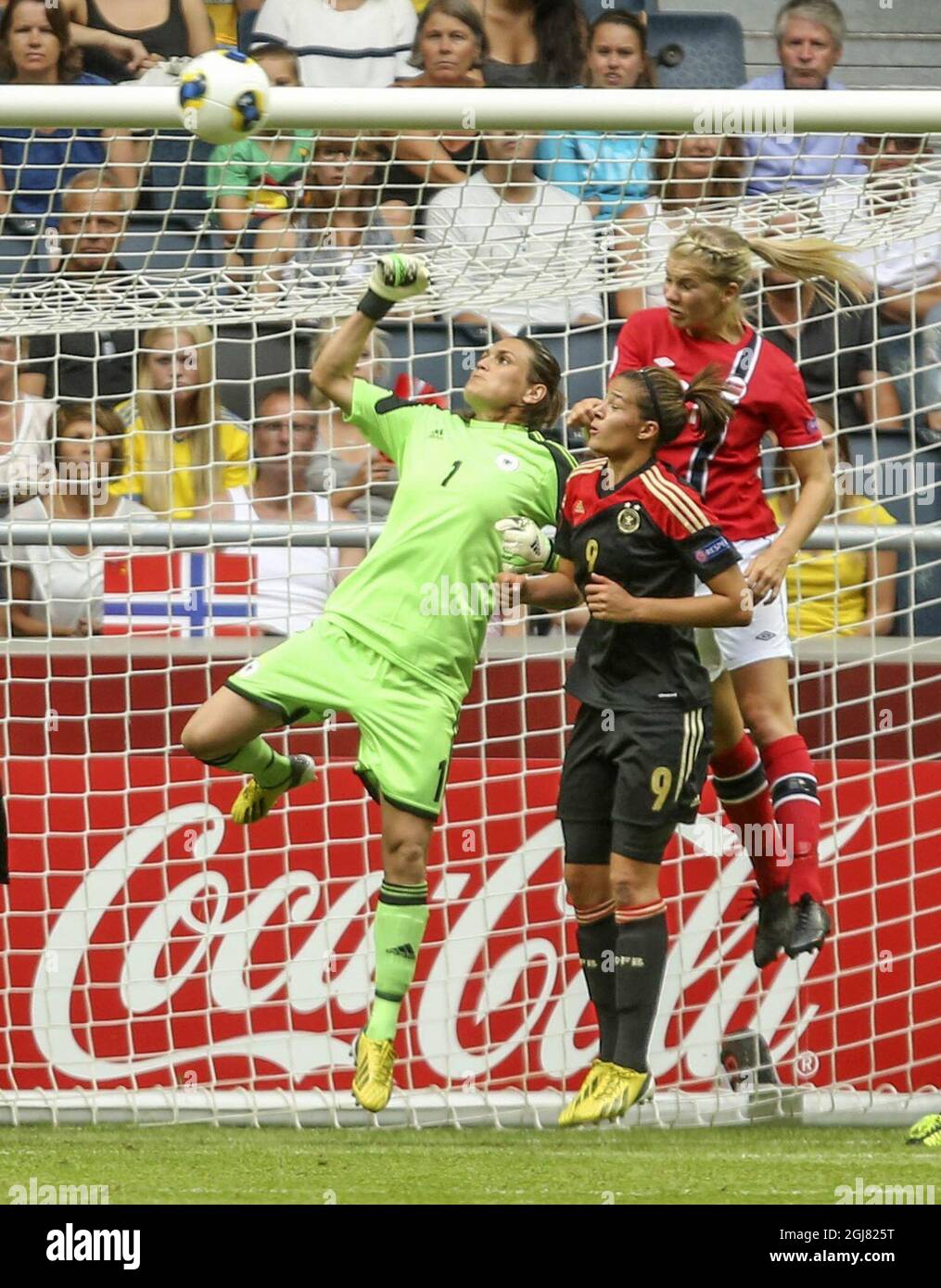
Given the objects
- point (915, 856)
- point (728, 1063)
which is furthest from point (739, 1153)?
point (915, 856)

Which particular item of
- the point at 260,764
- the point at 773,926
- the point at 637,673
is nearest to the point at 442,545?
the point at 637,673

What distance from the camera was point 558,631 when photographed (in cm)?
600

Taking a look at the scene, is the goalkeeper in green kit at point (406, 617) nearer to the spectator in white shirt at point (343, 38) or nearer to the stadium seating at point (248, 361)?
the stadium seating at point (248, 361)

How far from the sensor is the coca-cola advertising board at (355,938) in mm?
5547

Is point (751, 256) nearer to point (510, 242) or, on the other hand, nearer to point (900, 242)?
point (510, 242)

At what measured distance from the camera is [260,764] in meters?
4.66

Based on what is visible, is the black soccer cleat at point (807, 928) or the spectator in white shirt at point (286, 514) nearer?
the black soccer cleat at point (807, 928)

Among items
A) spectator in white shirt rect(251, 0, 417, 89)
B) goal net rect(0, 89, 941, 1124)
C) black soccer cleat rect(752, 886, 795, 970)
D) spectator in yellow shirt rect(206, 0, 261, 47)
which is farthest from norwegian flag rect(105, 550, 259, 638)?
spectator in yellow shirt rect(206, 0, 261, 47)

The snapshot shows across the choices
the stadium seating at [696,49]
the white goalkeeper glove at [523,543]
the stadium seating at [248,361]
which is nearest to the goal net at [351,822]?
the stadium seating at [248,361]

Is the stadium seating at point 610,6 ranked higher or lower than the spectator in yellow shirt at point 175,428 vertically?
higher

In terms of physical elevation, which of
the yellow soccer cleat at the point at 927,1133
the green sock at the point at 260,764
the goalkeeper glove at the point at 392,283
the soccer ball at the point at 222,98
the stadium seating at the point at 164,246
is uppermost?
the soccer ball at the point at 222,98

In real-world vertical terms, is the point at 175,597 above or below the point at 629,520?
below

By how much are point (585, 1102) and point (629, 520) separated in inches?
56.4

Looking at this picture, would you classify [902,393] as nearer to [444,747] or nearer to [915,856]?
[915,856]
